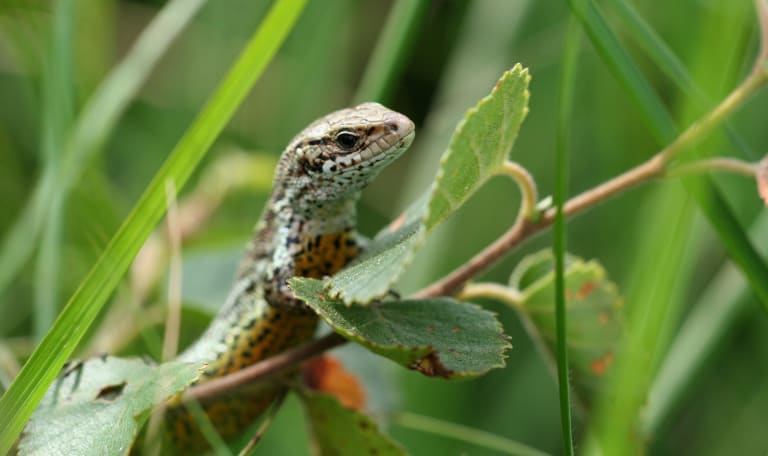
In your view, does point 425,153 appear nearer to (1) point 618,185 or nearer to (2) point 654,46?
(2) point 654,46

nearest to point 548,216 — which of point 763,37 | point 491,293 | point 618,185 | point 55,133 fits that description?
point 618,185

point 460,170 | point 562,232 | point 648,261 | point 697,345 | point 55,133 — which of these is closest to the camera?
point 460,170

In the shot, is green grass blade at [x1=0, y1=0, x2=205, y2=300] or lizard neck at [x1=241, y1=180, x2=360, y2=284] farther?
green grass blade at [x1=0, y1=0, x2=205, y2=300]

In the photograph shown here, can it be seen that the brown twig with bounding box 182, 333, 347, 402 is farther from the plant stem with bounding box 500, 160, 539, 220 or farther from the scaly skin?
the plant stem with bounding box 500, 160, 539, 220

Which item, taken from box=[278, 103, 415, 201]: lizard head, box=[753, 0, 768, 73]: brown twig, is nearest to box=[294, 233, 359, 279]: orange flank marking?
box=[278, 103, 415, 201]: lizard head

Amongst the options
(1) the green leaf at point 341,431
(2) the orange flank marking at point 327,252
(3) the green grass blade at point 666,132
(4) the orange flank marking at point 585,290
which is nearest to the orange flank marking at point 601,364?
(4) the orange flank marking at point 585,290

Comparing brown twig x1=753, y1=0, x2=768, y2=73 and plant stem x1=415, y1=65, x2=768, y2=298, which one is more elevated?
brown twig x1=753, y1=0, x2=768, y2=73

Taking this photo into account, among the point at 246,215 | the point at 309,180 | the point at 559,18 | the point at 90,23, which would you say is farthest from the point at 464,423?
the point at 90,23
